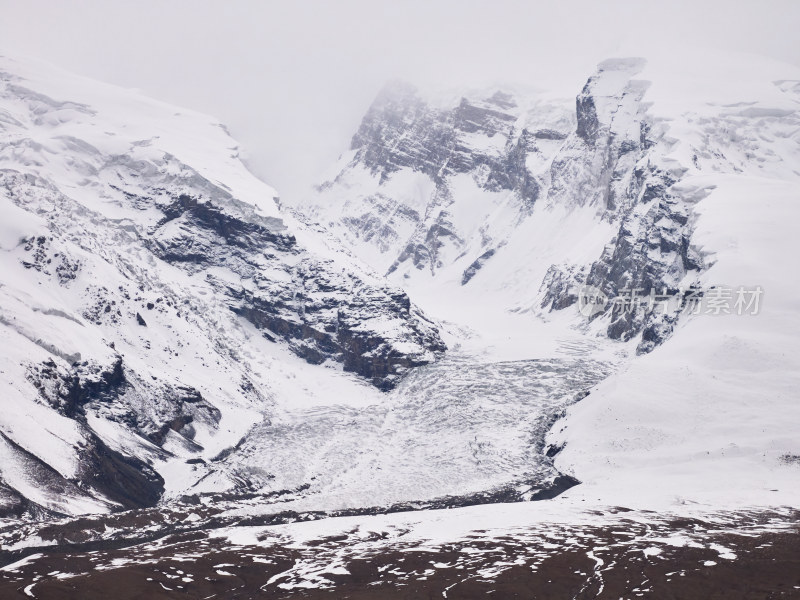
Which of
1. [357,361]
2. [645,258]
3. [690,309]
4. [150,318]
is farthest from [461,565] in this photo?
[645,258]

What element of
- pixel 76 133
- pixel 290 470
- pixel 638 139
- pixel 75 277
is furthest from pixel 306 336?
pixel 638 139

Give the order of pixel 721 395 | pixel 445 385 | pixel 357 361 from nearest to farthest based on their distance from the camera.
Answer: pixel 721 395 < pixel 445 385 < pixel 357 361

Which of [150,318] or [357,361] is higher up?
[150,318]

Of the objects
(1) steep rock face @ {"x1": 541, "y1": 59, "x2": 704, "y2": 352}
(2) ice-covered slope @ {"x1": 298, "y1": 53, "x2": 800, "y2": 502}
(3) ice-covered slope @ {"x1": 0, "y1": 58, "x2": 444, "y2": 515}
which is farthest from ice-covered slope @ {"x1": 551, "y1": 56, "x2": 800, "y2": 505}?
(3) ice-covered slope @ {"x1": 0, "y1": 58, "x2": 444, "y2": 515}

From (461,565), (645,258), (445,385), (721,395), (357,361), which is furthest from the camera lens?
(357,361)

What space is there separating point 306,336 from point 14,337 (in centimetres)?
6611

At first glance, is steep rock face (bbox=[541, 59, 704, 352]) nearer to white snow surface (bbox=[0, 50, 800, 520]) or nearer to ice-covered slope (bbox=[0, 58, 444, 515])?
white snow surface (bbox=[0, 50, 800, 520])

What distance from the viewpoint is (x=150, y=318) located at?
11538 cm

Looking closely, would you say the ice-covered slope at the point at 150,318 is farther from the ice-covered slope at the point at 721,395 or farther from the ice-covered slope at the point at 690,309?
the ice-covered slope at the point at 721,395

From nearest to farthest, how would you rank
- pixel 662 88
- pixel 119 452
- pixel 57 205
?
pixel 119 452
pixel 57 205
pixel 662 88

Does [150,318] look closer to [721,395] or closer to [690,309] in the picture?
[690,309]

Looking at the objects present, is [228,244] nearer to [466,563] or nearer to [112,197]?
[112,197]

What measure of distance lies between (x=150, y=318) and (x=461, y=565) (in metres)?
74.9

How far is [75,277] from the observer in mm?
110375
